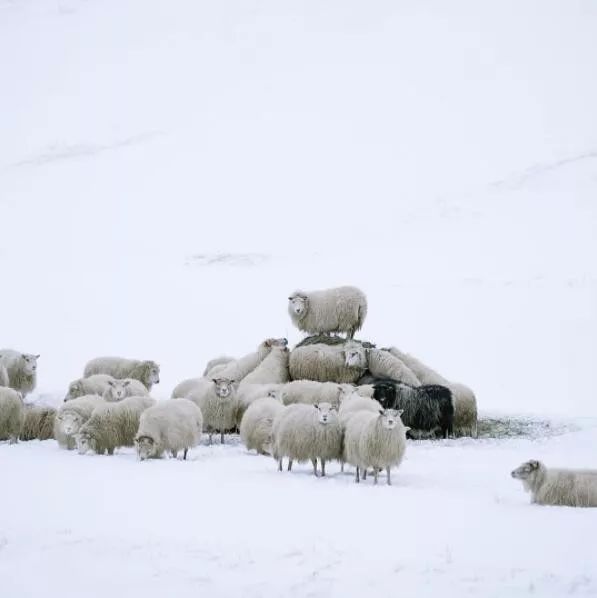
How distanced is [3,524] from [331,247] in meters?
43.2

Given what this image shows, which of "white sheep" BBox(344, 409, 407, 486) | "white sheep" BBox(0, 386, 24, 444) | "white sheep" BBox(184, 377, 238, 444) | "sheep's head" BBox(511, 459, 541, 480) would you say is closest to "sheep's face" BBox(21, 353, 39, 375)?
"white sheep" BBox(0, 386, 24, 444)

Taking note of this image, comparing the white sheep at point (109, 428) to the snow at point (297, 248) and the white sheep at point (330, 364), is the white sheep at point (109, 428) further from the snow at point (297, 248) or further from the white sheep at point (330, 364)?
the white sheep at point (330, 364)

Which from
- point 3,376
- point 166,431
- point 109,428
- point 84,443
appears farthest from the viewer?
point 3,376

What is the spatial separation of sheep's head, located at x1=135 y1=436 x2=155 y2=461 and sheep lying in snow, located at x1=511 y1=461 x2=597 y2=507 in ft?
16.7

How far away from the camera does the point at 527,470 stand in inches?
423

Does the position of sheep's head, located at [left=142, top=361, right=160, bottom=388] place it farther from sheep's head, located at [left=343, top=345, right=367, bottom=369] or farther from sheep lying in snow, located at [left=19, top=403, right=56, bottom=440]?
sheep's head, located at [left=343, top=345, right=367, bottom=369]

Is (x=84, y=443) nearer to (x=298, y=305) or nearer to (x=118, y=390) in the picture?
(x=118, y=390)

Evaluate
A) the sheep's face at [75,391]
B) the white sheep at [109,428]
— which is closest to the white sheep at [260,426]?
the white sheep at [109,428]

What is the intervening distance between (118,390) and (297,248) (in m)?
35.6

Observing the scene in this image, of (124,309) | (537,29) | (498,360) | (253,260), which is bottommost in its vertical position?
(498,360)

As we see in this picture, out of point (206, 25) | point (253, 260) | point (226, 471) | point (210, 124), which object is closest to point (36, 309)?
point (253, 260)

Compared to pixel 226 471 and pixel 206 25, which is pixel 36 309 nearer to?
pixel 226 471

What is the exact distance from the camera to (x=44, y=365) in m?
26.8

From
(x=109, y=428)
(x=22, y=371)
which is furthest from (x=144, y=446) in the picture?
(x=22, y=371)
